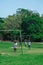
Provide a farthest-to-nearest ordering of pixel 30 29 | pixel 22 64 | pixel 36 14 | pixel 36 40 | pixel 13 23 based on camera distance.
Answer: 1. pixel 36 14
2. pixel 13 23
3. pixel 30 29
4. pixel 36 40
5. pixel 22 64

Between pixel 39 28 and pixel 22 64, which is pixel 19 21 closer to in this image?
pixel 39 28

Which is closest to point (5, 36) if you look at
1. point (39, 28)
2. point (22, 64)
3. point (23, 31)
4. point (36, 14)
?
point (23, 31)

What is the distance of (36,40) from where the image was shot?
5925 centimetres

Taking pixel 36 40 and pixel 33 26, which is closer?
pixel 36 40

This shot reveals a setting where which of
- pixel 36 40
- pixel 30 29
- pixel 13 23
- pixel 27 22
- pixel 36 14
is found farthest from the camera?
pixel 36 14

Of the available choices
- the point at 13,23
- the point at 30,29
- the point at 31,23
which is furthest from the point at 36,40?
the point at 13,23

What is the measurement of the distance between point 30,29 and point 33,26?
89.8 inches

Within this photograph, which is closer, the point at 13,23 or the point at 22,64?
the point at 22,64

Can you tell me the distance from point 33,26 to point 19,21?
24.0 feet

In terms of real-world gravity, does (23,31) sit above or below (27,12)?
below

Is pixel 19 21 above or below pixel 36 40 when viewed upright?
above

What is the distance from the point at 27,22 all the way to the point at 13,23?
5941 mm

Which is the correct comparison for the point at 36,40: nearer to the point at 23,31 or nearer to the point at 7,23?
the point at 23,31

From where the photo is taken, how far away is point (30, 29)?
2490 inches
